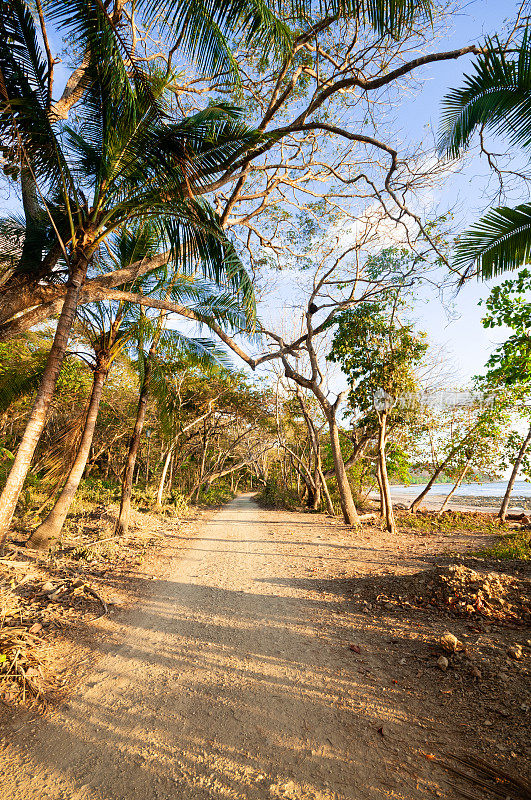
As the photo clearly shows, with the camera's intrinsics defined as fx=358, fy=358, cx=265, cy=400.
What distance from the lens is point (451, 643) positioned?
327 centimetres

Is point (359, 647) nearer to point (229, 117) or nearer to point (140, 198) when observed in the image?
point (140, 198)

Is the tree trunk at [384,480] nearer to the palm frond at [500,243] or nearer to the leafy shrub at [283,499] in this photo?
the palm frond at [500,243]

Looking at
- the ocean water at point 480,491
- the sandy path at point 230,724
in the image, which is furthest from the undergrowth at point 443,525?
the ocean water at point 480,491

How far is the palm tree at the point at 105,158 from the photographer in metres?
4.34

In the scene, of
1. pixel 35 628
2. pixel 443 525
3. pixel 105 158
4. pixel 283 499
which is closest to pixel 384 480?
pixel 443 525

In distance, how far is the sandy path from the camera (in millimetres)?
2014

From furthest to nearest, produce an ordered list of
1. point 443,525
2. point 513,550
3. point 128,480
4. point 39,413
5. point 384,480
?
point 443,525
point 384,480
point 128,480
point 513,550
point 39,413

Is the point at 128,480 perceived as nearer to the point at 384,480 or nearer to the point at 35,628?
the point at 35,628

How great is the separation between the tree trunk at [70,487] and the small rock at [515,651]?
6865 millimetres

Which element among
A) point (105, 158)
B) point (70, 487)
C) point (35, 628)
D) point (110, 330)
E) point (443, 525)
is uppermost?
point (105, 158)

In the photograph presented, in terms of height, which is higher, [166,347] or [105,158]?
[105,158]

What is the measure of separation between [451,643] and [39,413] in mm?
5087

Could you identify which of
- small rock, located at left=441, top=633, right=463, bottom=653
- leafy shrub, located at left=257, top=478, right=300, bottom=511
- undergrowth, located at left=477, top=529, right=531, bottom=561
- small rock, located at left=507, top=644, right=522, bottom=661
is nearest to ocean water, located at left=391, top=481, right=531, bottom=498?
leafy shrub, located at left=257, top=478, right=300, bottom=511

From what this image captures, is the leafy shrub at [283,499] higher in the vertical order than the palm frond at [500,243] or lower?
lower
